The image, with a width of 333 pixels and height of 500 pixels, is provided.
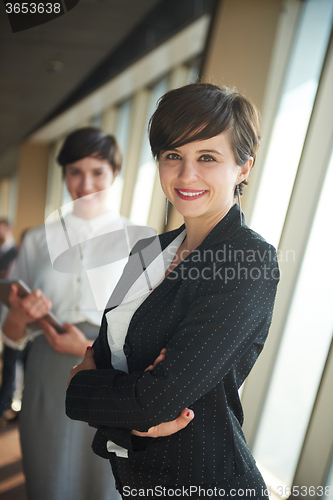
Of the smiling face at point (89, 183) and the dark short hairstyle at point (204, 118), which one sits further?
the smiling face at point (89, 183)

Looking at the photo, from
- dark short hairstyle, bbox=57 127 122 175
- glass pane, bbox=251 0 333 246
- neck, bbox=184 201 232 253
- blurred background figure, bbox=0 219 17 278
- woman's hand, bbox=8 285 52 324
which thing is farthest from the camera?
blurred background figure, bbox=0 219 17 278

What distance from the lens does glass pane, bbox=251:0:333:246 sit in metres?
2.25

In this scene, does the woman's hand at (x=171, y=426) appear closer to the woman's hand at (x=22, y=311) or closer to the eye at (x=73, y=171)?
the woman's hand at (x=22, y=311)

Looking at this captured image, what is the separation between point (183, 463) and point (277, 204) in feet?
5.24

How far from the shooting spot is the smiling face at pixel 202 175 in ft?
3.29

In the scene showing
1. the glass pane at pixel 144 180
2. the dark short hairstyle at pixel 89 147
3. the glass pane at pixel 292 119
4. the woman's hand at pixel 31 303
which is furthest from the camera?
the glass pane at pixel 144 180

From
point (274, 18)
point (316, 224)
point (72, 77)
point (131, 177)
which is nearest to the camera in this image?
A: point (316, 224)

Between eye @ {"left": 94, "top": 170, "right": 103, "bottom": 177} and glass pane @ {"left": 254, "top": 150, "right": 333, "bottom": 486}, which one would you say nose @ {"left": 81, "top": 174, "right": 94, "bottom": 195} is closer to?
eye @ {"left": 94, "top": 170, "right": 103, "bottom": 177}

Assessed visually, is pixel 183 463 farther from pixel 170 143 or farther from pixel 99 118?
pixel 99 118

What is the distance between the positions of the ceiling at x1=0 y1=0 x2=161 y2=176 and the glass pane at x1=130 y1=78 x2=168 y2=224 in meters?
0.65

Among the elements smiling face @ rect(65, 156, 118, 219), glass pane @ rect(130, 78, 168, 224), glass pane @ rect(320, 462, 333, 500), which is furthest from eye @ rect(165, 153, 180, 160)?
glass pane @ rect(130, 78, 168, 224)

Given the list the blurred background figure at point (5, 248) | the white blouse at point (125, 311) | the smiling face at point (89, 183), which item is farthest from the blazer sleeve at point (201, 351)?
the blurred background figure at point (5, 248)

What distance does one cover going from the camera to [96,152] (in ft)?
5.81

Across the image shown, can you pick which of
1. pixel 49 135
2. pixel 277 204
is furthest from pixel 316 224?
pixel 49 135
